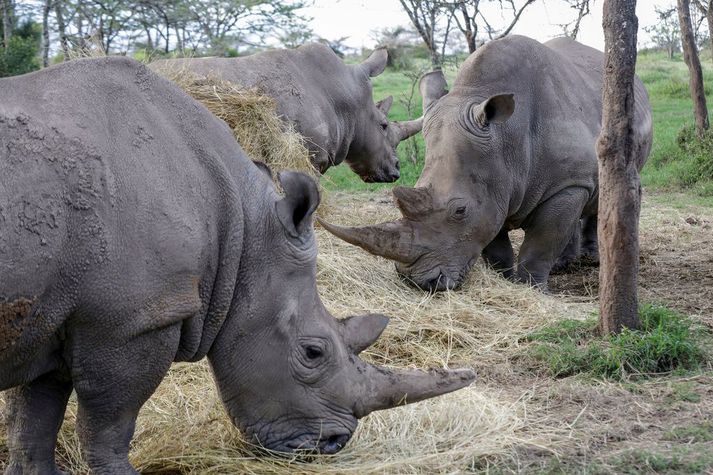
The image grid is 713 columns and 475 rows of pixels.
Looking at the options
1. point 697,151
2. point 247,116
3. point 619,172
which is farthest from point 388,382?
point 697,151

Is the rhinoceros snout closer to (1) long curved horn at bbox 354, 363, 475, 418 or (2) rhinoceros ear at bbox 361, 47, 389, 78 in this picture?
(1) long curved horn at bbox 354, 363, 475, 418

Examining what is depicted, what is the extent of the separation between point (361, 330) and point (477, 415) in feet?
2.85

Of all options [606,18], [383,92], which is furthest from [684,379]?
[383,92]

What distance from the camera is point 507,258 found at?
28.0ft

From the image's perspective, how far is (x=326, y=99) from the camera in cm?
994

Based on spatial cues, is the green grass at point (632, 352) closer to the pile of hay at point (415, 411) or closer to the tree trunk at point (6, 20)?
the pile of hay at point (415, 411)

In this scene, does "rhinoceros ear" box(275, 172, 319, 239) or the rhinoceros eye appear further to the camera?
the rhinoceros eye

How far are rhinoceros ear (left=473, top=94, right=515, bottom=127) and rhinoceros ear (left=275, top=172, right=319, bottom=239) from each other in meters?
3.76

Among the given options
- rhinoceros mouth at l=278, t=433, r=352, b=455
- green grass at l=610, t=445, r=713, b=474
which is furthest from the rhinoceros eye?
green grass at l=610, t=445, r=713, b=474

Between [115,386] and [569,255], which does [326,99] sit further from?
[115,386]

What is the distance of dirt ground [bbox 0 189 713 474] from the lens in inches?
169

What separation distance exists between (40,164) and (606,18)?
12.9 feet

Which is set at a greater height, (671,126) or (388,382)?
(388,382)

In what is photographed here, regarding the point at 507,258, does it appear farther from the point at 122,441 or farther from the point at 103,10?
the point at 103,10
